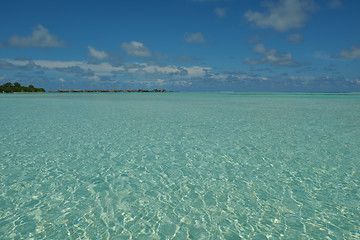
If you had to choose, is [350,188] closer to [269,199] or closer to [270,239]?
[269,199]

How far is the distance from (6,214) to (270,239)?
466cm

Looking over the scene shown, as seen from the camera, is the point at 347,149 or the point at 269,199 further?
the point at 347,149

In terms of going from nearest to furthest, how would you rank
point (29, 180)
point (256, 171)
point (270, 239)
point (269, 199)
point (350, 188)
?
1. point (270, 239)
2. point (269, 199)
3. point (350, 188)
4. point (29, 180)
5. point (256, 171)

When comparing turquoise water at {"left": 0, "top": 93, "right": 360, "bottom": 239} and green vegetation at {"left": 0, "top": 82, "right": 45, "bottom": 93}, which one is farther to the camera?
green vegetation at {"left": 0, "top": 82, "right": 45, "bottom": 93}

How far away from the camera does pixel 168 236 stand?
366cm

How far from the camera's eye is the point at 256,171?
6.18 metres

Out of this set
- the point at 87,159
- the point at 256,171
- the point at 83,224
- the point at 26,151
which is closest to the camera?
the point at 83,224

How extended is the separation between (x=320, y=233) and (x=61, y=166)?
6.41 metres

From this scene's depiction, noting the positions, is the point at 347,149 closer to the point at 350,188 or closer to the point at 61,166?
the point at 350,188

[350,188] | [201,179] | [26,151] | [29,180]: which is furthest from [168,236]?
[26,151]

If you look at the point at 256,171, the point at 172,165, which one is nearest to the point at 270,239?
the point at 256,171

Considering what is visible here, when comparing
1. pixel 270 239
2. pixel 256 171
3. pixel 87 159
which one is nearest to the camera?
pixel 270 239

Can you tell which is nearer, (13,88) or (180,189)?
(180,189)

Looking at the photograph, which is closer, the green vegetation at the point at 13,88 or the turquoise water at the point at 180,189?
the turquoise water at the point at 180,189
